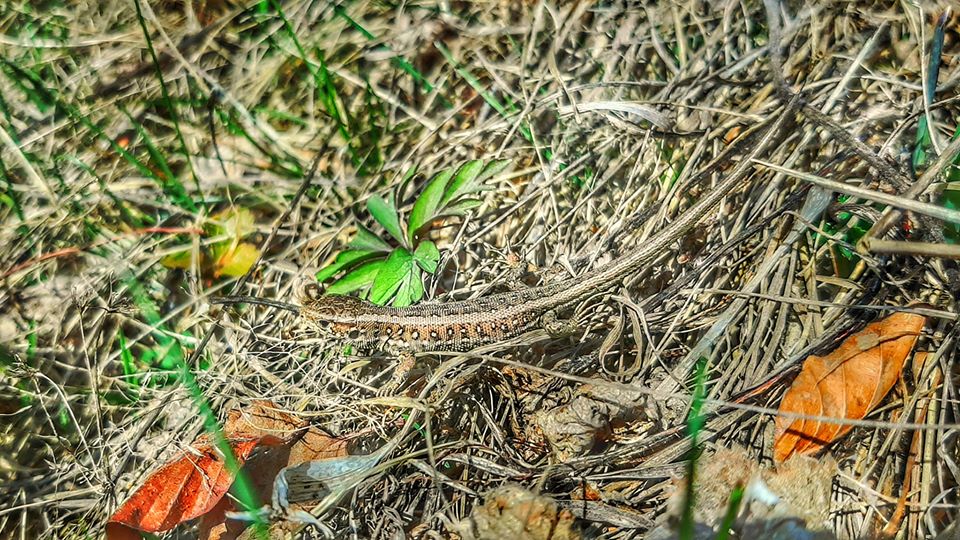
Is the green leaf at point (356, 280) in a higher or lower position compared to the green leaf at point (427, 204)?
lower

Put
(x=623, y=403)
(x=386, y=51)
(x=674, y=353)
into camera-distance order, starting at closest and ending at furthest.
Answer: (x=623, y=403) → (x=674, y=353) → (x=386, y=51)

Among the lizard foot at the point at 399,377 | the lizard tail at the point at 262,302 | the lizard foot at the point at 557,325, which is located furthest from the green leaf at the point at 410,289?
the lizard foot at the point at 557,325

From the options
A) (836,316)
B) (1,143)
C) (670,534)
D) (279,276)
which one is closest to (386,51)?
(279,276)

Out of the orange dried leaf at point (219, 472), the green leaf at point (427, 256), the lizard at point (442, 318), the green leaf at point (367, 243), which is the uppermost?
the green leaf at point (367, 243)

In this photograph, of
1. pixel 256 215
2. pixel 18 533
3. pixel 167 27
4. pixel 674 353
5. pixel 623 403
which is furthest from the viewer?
pixel 167 27

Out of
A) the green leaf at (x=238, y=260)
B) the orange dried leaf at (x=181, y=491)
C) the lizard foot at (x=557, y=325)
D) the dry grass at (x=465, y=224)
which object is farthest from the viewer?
the green leaf at (x=238, y=260)

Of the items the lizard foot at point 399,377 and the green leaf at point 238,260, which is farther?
the green leaf at point 238,260

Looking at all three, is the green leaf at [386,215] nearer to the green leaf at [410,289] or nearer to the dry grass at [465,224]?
the green leaf at [410,289]

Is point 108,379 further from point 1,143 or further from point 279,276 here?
point 1,143

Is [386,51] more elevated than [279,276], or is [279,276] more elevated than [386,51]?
[386,51]
